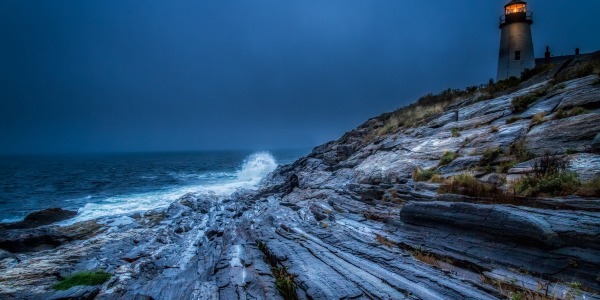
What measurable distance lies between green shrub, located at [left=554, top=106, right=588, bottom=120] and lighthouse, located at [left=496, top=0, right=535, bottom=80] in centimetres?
2762

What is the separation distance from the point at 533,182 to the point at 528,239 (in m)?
3.47

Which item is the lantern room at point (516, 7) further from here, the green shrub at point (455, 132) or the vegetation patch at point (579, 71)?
the green shrub at point (455, 132)

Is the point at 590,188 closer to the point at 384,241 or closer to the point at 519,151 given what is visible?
the point at 519,151

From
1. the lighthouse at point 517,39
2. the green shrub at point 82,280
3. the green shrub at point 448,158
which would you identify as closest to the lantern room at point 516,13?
the lighthouse at point 517,39

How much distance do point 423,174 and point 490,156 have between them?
315 cm

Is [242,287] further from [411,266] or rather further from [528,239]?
[528,239]

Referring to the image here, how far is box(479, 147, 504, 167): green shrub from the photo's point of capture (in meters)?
12.8

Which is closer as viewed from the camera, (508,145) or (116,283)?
(116,283)

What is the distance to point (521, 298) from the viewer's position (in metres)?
5.31

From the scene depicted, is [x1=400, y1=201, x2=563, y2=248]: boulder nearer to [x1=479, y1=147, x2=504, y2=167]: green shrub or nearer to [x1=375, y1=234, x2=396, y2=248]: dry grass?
[x1=375, y1=234, x2=396, y2=248]: dry grass

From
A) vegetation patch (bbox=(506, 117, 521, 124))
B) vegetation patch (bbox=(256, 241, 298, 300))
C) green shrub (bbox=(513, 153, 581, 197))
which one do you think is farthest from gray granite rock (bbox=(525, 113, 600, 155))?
vegetation patch (bbox=(256, 241, 298, 300))

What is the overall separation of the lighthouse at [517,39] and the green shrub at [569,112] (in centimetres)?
2762

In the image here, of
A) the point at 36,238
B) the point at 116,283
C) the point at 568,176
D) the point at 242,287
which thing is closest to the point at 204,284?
the point at 242,287

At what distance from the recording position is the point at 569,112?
12648 mm
